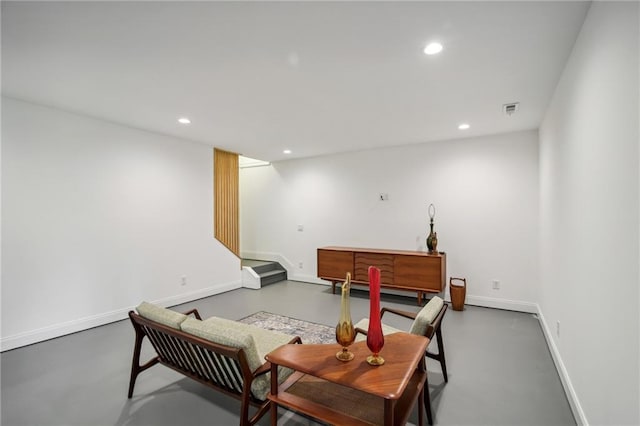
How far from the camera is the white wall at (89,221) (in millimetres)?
3107

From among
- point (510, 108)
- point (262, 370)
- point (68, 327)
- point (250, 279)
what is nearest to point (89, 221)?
point (68, 327)

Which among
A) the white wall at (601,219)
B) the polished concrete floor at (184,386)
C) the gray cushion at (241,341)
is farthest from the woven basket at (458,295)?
the gray cushion at (241,341)

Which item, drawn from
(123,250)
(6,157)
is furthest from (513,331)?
(6,157)

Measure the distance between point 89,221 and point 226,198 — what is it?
225 cm

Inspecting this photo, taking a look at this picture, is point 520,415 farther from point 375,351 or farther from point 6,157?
point 6,157

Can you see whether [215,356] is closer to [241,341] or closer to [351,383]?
[241,341]

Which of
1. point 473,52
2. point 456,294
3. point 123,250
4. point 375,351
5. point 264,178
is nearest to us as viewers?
point 375,351

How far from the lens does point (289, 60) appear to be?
7.50 feet

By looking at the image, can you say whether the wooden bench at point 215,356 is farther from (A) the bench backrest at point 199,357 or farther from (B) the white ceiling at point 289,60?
(B) the white ceiling at point 289,60

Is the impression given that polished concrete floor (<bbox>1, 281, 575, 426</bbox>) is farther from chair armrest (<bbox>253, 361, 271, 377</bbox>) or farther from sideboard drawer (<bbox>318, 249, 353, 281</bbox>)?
sideboard drawer (<bbox>318, 249, 353, 281</bbox>)

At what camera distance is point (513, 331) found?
351 centimetres

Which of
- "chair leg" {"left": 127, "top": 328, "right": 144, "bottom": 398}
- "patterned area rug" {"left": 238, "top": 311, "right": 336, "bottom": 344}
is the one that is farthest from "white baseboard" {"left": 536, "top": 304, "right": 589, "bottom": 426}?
"chair leg" {"left": 127, "top": 328, "right": 144, "bottom": 398}

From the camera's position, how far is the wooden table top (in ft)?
4.32

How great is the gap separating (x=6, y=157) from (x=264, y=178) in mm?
4221
